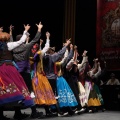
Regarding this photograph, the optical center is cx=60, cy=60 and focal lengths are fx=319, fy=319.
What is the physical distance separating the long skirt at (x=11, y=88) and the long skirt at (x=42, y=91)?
703 millimetres

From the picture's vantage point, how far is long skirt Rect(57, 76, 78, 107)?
5.36 m

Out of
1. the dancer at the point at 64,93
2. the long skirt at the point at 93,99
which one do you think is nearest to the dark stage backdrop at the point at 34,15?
the long skirt at the point at 93,99

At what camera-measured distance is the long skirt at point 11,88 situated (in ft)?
12.8

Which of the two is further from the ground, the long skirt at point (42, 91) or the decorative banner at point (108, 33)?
the decorative banner at point (108, 33)

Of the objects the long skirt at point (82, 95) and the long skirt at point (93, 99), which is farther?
the long skirt at point (93, 99)

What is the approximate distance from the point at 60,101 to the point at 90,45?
4659 mm

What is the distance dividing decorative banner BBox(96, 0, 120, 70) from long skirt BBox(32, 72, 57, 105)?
4261 mm

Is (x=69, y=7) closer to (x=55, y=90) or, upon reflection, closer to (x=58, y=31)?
(x=58, y=31)

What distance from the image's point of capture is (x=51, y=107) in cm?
538

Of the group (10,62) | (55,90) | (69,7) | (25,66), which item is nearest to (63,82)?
(55,90)

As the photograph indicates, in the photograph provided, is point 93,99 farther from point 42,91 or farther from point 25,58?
point 25,58

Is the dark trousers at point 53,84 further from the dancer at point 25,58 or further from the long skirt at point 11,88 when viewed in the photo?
the long skirt at point 11,88

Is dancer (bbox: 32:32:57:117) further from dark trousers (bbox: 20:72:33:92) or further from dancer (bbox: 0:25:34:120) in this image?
dancer (bbox: 0:25:34:120)

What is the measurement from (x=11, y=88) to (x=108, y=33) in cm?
570
